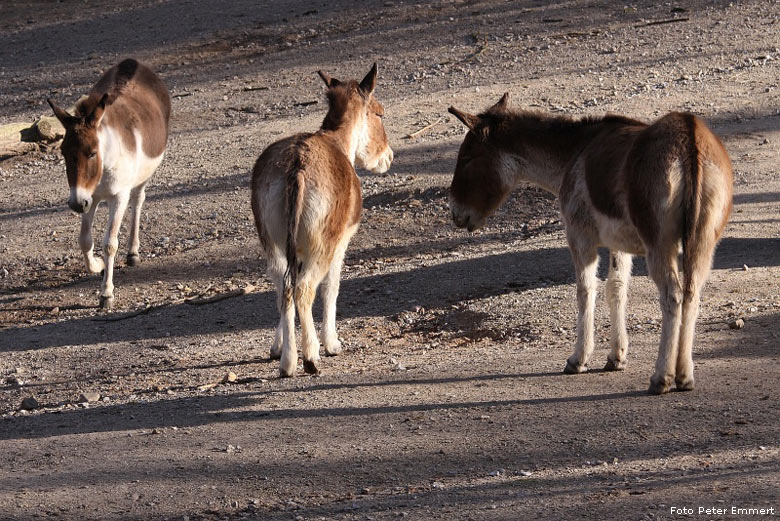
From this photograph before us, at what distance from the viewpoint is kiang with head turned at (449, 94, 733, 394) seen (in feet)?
20.8

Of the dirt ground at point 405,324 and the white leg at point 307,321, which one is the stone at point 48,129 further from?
the white leg at point 307,321

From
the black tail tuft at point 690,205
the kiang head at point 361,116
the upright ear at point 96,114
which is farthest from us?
the upright ear at point 96,114

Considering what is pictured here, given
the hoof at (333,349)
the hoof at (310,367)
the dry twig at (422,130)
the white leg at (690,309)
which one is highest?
the white leg at (690,309)

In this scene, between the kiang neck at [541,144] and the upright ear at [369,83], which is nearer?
the kiang neck at [541,144]

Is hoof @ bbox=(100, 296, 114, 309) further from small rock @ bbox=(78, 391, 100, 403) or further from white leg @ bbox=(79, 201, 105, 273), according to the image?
small rock @ bbox=(78, 391, 100, 403)

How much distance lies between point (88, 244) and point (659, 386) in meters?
6.87

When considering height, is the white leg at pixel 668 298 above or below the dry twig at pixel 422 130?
above

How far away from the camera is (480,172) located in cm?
803

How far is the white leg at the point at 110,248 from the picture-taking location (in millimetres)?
11070

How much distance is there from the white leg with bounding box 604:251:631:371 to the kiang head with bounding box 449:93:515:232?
1037mm

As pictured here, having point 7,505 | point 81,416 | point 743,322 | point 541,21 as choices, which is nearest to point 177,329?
point 81,416

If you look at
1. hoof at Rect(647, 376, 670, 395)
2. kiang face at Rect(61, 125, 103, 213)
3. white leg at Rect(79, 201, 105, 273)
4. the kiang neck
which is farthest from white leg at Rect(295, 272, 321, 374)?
white leg at Rect(79, 201, 105, 273)

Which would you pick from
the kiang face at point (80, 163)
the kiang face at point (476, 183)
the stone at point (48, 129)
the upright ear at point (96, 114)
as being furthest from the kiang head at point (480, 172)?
the stone at point (48, 129)

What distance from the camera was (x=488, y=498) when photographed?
17.8ft
